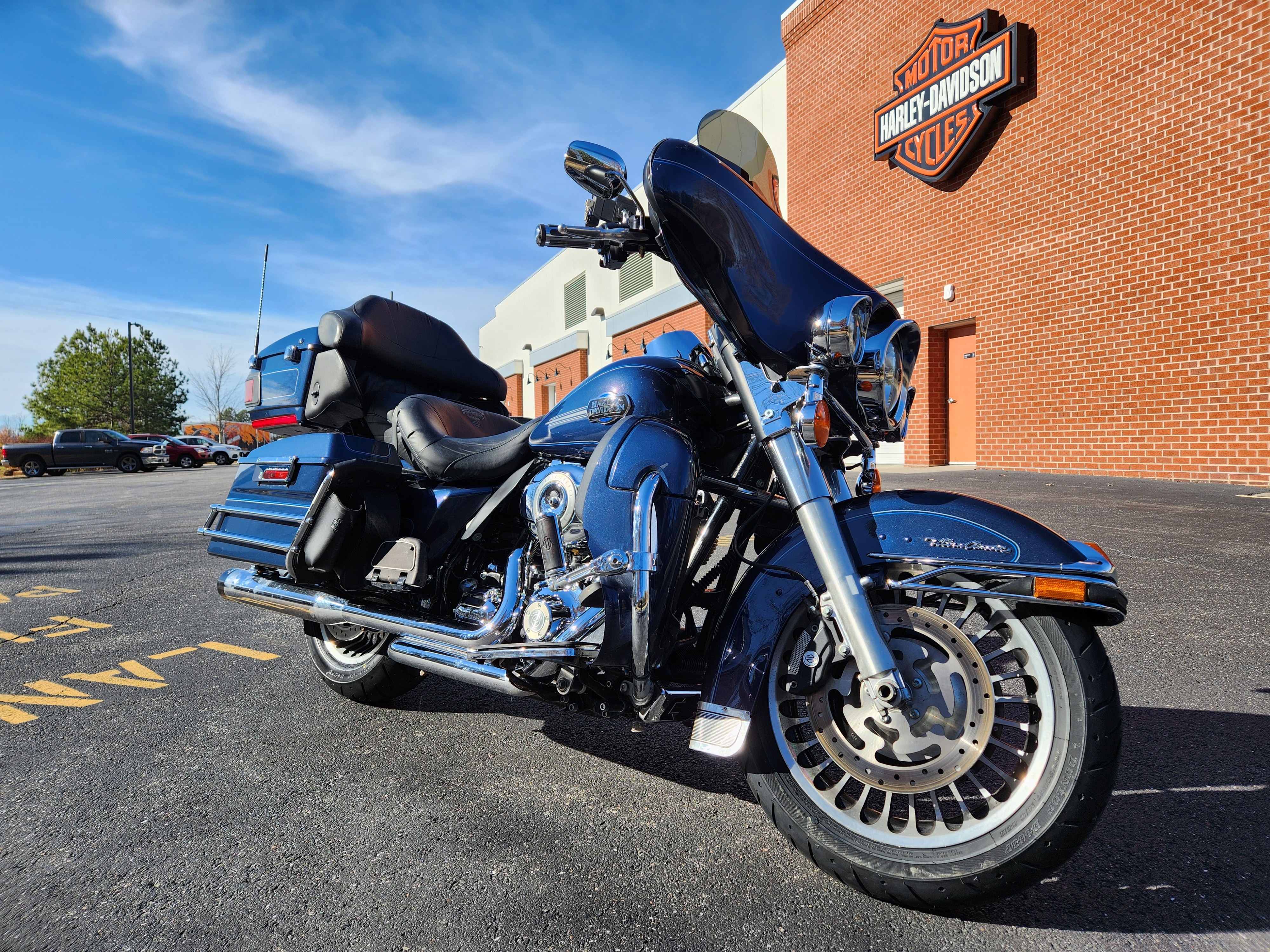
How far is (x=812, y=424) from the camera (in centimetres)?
164

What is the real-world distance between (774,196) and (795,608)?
1.30 meters

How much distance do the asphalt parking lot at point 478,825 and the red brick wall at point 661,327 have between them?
14.8 meters

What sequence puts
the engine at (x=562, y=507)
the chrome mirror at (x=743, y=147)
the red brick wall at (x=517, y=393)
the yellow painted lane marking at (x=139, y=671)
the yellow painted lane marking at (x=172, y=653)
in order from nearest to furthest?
the engine at (x=562, y=507)
the chrome mirror at (x=743, y=147)
the yellow painted lane marking at (x=139, y=671)
the yellow painted lane marking at (x=172, y=653)
the red brick wall at (x=517, y=393)

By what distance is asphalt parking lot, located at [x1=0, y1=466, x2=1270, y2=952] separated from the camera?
4.94 ft

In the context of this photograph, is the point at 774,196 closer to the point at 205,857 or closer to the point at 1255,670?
the point at 205,857

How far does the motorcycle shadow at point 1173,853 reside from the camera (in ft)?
4.92

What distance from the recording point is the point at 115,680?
10.4 feet

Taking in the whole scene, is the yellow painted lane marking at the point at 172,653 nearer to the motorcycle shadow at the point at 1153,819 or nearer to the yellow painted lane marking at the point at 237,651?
the yellow painted lane marking at the point at 237,651

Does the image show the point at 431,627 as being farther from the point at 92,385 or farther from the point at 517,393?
the point at 92,385

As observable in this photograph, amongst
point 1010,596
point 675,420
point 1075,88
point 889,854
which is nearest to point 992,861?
point 889,854

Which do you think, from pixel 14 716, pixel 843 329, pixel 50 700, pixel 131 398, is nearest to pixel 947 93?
pixel 843 329

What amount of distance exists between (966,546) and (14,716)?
353 cm

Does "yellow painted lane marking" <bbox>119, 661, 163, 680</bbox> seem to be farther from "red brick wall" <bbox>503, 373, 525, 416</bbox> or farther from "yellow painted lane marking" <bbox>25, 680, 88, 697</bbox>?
"red brick wall" <bbox>503, 373, 525, 416</bbox>

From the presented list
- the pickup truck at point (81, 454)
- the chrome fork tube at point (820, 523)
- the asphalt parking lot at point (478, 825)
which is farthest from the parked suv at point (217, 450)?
the chrome fork tube at point (820, 523)
